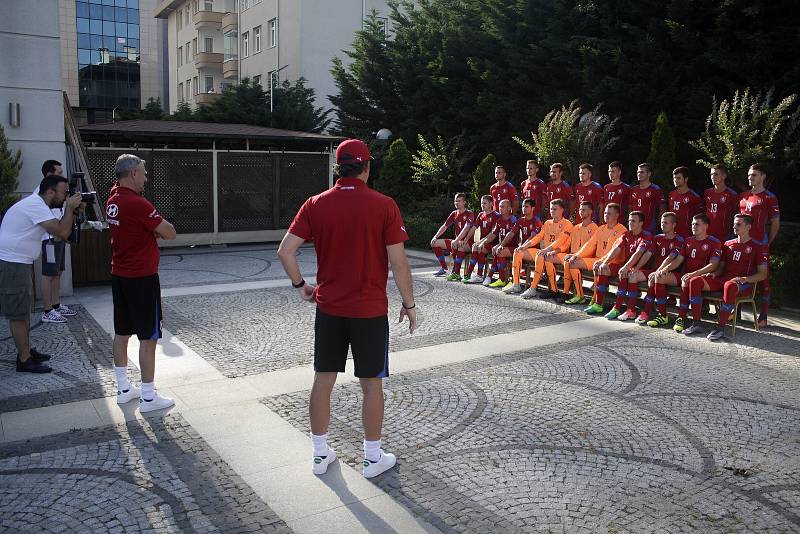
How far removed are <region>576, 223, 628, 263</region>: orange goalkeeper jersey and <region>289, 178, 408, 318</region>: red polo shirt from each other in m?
6.61

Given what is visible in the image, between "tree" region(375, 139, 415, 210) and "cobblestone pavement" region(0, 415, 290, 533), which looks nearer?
"cobblestone pavement" region(0, 415, 290, 533)

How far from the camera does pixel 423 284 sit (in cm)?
1238

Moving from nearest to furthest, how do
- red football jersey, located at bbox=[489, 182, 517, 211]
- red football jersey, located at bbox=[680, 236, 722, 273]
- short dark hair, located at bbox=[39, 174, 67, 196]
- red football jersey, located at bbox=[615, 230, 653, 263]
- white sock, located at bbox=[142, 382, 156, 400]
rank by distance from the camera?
white sock, located at bbox=[142, 382, 156, 400]
short dark hair, located at bbox=[39, 174, 67, 196]
red football jersey, located at bbox=[680, 236, 722, 273]
red football jersey, located at bbox=[615, 230, 653, 263]
red football jersey, located at bbox=[489, 182, 517, 211]

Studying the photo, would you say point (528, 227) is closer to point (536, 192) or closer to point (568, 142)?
point (536, 192)

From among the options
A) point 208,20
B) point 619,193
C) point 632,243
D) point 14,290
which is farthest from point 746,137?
point 208,20

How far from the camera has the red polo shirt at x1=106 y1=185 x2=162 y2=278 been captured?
5.39 meters

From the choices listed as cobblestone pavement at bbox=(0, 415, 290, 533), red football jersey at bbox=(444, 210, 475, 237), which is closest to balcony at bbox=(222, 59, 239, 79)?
red football jersey at bbox=(444, 210, 475, 237)

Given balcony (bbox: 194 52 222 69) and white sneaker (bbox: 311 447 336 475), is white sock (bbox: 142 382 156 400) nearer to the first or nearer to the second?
white sneaker (bbox: 311 447 336 475)

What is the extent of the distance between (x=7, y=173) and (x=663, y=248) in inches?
360

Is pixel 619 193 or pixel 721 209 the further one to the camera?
pixel 619 193

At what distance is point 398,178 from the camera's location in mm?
21688

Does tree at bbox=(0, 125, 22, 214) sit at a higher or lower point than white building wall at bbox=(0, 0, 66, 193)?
lower

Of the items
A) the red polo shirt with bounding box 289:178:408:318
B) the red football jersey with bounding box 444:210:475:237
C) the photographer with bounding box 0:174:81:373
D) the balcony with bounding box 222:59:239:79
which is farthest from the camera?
A: the balcony with bounding box 222:59:239:79

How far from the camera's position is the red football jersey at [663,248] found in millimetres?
9031
